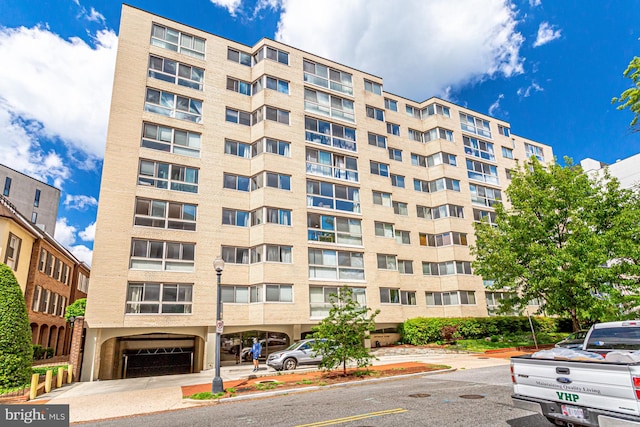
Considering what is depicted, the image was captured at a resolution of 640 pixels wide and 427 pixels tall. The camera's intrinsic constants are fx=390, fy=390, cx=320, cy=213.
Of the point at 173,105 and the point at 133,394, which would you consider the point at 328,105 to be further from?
the point at 133,394

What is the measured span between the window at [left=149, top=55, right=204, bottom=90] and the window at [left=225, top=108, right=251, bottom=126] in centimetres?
263

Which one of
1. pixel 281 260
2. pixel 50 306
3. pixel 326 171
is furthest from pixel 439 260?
pixel 50 306

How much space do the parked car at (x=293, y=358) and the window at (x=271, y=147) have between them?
531 inches

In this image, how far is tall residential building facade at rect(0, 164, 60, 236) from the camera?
171 feet

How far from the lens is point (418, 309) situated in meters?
33.0

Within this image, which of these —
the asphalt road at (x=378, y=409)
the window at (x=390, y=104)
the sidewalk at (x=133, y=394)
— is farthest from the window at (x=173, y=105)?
the asphalt road at (x=378, y=409)

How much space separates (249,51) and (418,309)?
82.9ft

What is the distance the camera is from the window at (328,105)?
30.9 m

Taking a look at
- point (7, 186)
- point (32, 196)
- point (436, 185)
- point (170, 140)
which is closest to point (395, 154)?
point (436, 185)

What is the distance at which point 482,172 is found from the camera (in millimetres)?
40000

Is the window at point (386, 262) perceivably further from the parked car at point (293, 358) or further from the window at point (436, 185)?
the parked car at point (293, 358)

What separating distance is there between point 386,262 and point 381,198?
534cm

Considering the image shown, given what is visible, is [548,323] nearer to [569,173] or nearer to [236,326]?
[569,173]

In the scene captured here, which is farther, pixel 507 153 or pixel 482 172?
pixel 507 153
